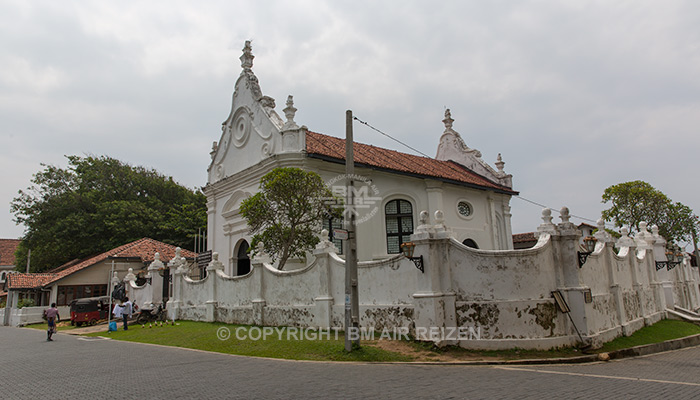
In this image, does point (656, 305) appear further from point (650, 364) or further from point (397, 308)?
point (397, 308)

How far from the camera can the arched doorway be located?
23.1 m

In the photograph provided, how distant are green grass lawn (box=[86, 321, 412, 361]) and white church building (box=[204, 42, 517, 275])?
506 centimetres

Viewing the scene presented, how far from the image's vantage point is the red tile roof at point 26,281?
2939 centimetres

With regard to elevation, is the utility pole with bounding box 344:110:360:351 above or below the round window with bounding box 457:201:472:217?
below

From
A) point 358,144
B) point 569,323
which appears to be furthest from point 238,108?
point 569,323

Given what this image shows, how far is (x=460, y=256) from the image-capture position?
35.0 feet

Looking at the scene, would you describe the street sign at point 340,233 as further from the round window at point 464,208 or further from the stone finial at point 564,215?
the round window at point 464,208

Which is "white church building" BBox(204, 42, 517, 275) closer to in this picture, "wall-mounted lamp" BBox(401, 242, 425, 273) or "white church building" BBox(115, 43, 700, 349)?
"white church building" BBox(115, 43, 700, 349)

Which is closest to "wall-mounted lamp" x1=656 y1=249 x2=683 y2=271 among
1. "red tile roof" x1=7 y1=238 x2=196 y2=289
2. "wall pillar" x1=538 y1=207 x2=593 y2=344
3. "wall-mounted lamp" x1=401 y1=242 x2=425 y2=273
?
"wall pillar" x1=538 y1=207 x2=593 y2=344

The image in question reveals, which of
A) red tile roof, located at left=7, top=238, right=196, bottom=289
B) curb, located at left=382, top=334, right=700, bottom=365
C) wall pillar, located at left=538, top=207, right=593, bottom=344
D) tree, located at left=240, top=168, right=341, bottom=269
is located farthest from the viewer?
red tile roof, located at left=7, top=238, right=196, bottom=289

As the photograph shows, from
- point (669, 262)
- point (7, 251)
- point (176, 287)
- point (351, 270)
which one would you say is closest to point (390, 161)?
point (176, 287)

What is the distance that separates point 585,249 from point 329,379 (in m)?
7.00

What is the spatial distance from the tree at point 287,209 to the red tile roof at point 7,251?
170 feet

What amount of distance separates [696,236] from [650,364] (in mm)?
28609
